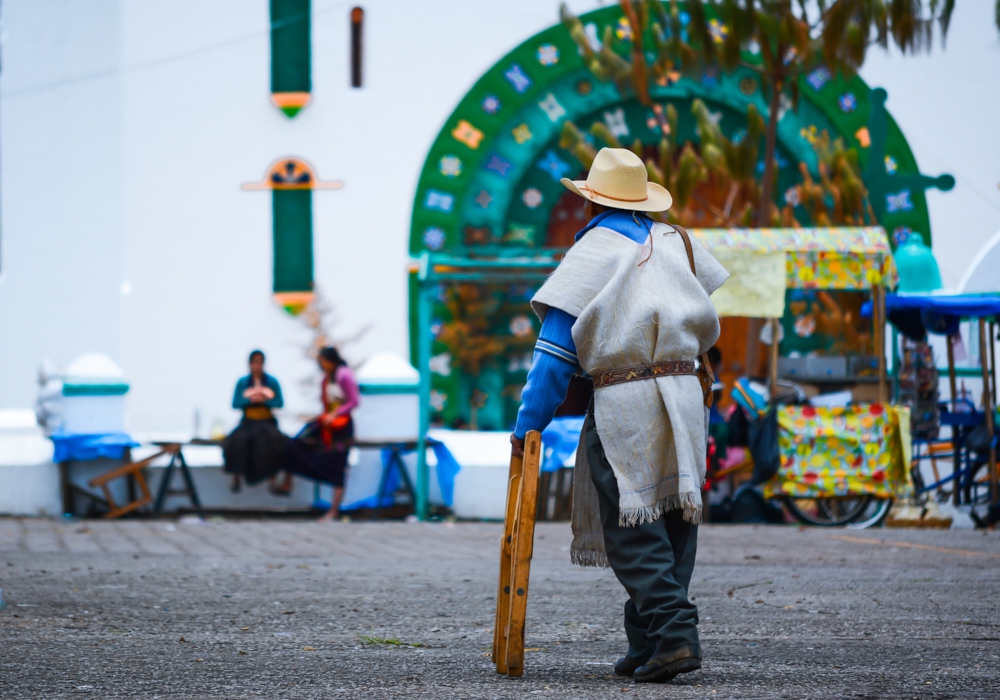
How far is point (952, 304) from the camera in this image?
30.2ft

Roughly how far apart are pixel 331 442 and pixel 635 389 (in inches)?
273

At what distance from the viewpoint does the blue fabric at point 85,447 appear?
1047 cm

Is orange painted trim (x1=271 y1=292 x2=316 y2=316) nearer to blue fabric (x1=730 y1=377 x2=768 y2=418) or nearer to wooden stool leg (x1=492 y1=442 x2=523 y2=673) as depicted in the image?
blue fabric (x1=730 y1=377 x2=768 y2=418)

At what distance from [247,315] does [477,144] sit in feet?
10.5

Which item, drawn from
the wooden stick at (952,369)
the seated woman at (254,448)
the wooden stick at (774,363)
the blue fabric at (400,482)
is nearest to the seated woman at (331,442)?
the seated woman at (254,448)

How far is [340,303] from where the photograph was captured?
46.8ft

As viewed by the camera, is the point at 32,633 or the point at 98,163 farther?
the point at 98,163

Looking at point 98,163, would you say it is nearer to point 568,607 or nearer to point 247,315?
point 247,315

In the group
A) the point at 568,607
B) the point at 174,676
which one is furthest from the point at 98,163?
the point at 174,676

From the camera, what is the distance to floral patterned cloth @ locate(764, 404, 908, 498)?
9578 mm

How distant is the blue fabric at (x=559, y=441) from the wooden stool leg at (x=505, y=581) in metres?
5.83

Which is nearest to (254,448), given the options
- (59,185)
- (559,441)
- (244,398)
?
(244,398)

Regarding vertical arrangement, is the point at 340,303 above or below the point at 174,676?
above

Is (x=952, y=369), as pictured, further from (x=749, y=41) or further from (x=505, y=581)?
(x=505, y=581)
